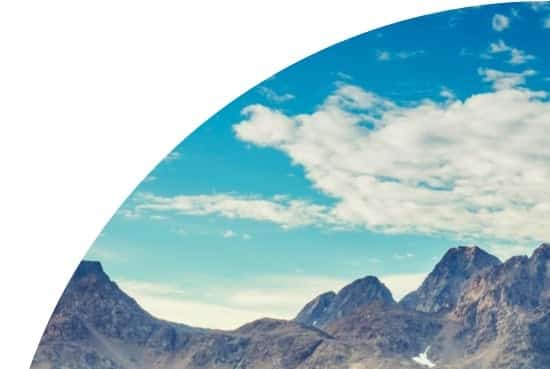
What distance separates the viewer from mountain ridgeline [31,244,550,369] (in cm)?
13350

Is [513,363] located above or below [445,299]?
below

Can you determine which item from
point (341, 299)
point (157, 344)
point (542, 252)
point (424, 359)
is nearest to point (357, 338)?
point (424, 359)

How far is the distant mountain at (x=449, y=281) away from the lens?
8719 centimetres

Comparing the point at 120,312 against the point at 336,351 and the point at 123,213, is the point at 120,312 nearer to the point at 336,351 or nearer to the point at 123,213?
the point at 336,351

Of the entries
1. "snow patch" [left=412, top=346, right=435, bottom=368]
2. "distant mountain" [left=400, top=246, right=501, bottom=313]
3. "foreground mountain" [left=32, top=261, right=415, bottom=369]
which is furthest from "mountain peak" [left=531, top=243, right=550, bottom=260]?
"snow patch" [left=412, top=346, right=435, bottom=368]

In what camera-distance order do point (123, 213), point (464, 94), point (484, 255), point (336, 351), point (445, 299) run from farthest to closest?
point (336, 351), point (445, 299), point (484, 255), point (123, 213), point (464, 94)

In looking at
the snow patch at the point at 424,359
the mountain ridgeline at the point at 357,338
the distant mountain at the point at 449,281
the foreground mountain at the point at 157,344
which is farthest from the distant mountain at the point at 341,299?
the snow patch at the point at 424,359

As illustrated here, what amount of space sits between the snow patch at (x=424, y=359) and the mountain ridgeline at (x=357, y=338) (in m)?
0.17

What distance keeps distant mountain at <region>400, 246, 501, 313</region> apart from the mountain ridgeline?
1.75 ft

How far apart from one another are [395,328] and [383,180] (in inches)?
3699

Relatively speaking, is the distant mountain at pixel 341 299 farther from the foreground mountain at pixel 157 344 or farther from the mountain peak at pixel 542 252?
the foreground mountain at pixel 157 344

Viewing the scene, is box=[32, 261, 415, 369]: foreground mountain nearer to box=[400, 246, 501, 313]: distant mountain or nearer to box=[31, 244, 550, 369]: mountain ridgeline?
box=[31, 244, 550, 369]: mountain ridgeline

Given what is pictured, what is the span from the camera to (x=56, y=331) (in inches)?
5920

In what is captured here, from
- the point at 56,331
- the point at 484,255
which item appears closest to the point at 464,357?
the point at 484,255
